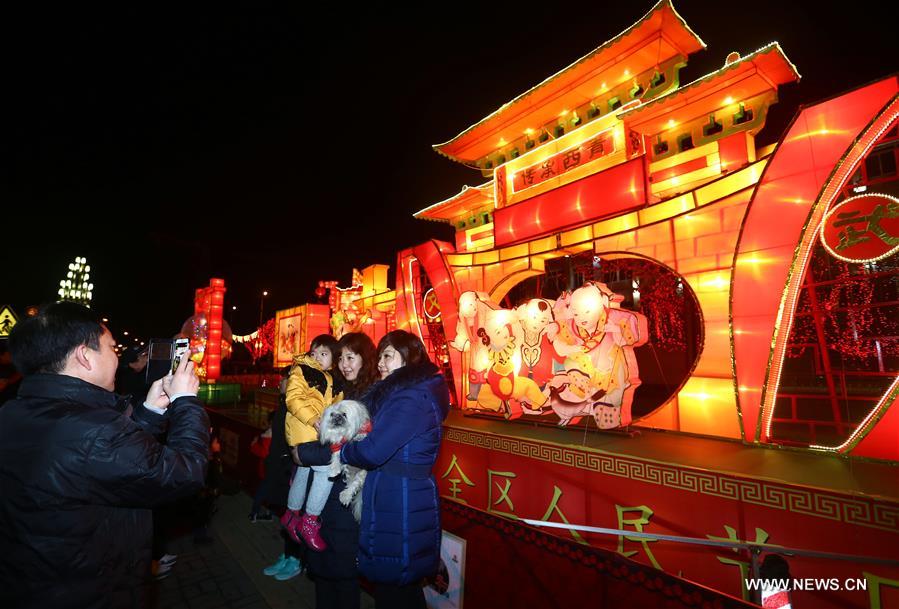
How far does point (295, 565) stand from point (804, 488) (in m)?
4.35

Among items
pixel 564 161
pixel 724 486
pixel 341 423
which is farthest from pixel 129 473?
pixel 564 161

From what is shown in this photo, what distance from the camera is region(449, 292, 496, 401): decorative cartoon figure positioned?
686cm

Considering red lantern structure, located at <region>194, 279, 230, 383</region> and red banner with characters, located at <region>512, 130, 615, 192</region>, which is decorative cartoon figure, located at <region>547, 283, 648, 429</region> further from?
red lantern structure, located at <region>194, 279, 230, 383</region>

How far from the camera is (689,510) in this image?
12.7ft

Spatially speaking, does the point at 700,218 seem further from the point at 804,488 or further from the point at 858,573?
the point at 858,573

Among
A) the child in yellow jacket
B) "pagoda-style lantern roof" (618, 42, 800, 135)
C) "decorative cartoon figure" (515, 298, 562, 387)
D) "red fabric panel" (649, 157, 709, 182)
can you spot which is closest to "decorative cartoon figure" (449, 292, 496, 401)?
"decorative cartoon figure" (515, 298, 562, 387)

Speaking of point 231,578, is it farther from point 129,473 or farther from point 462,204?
point 462,204

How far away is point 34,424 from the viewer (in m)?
1.38

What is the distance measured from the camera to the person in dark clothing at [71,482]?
1350 millimetres

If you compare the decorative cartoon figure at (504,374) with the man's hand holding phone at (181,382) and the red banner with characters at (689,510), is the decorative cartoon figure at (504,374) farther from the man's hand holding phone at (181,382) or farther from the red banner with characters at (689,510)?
the man's hand holding phone at (181,382)

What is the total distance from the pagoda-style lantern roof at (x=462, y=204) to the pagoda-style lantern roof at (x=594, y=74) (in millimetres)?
877

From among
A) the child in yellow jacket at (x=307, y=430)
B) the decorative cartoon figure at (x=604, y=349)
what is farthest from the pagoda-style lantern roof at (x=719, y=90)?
the child in yellow jacket at (x=307, y=430)

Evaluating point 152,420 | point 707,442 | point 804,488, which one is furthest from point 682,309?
point 152,420

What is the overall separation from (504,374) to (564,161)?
359 centimetres
